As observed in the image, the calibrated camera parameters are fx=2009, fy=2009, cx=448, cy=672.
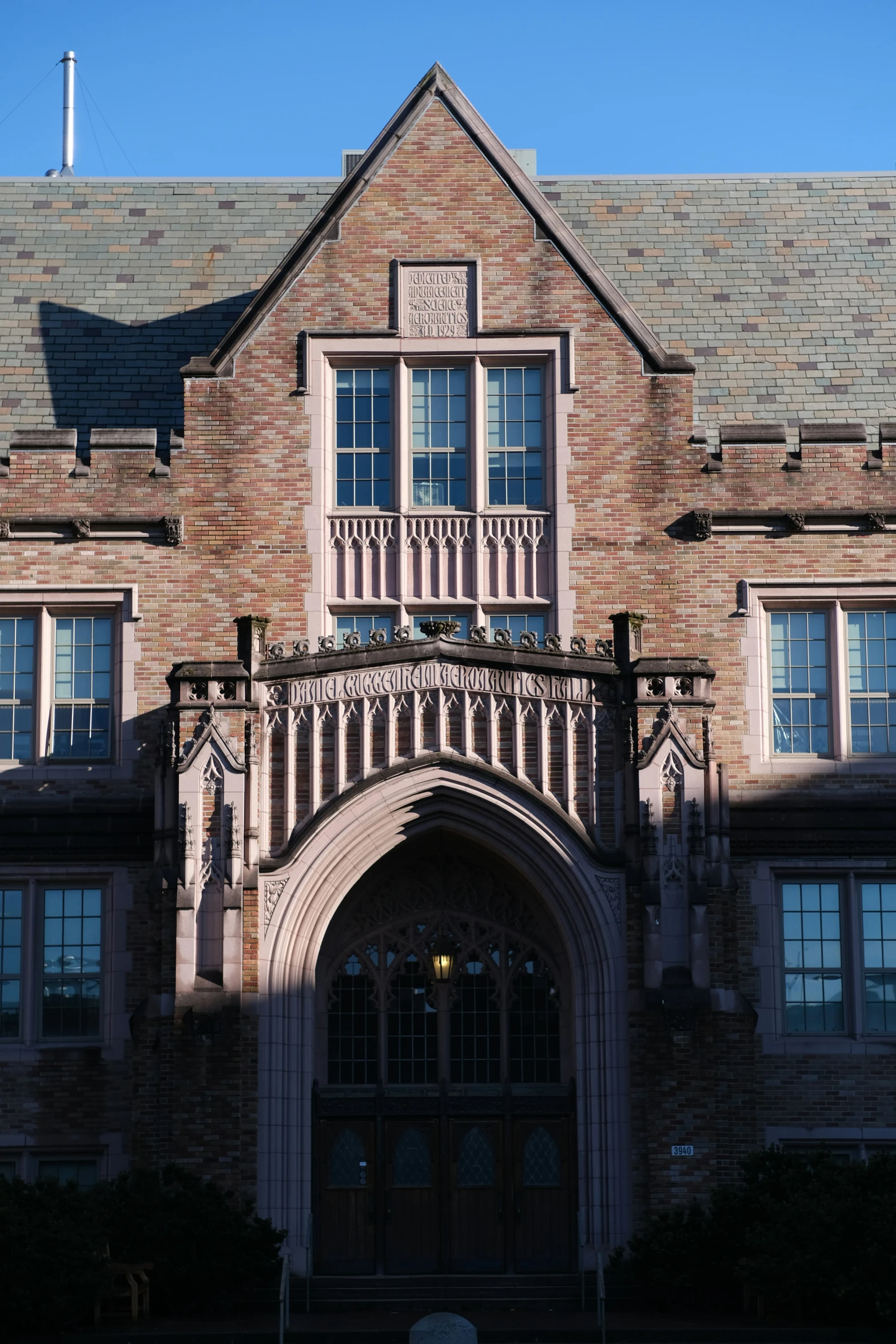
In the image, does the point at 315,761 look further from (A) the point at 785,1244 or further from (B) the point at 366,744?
(A) the point at 785,1244

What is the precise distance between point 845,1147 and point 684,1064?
3204mm

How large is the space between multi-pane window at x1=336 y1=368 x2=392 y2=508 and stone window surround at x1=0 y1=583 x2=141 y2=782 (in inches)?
122

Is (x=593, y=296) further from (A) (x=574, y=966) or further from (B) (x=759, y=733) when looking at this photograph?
(A) (x=574, y=966)

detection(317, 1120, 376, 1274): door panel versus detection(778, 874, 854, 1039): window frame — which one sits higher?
detection(778, 874, 854, 1039): window frame

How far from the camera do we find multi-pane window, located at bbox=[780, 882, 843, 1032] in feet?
80.8

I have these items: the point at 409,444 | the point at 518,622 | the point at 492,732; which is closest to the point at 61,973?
the point at 492,732

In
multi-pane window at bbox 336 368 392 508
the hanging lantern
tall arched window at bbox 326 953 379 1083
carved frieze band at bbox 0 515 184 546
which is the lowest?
tall arched window at bbox 326 953 379 1083

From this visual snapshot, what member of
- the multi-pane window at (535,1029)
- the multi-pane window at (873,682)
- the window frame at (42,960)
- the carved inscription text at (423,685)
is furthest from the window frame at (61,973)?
the multi-pane window at (873,682)

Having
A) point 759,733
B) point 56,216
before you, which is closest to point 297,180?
point 56,216

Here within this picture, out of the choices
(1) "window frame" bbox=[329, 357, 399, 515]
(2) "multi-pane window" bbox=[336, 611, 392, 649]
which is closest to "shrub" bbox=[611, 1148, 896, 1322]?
(2) "multi-pane window" bbox=[336, 611, 392, 649]

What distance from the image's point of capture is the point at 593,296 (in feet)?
86.5

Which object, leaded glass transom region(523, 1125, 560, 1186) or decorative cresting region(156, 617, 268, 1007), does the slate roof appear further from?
leaded glass transom region(523, 1125, 560, 1186)

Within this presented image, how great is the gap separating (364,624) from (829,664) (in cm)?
597

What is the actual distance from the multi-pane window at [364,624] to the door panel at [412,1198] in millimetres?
6115
